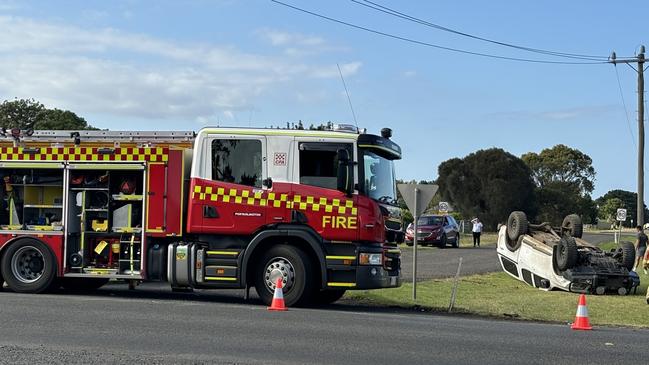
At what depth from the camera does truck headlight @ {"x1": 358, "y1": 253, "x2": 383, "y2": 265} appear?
1298 cm

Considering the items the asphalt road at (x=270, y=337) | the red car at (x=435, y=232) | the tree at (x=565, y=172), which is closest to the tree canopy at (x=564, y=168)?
the tree at (x=565, y=172)

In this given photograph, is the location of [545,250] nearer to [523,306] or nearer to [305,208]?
[523,306]

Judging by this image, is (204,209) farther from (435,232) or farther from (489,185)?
(489,185)

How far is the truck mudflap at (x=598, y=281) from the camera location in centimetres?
1848

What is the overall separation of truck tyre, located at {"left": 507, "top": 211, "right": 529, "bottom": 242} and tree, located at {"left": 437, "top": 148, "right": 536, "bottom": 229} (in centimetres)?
5673

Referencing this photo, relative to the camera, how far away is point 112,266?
549 inches

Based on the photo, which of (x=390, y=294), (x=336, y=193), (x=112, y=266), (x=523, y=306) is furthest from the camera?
(x=390, y=294)

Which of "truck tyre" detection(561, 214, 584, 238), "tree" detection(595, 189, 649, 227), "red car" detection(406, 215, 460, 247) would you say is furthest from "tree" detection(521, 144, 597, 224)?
"truck tyre" detection(561, 214, 584, 238)

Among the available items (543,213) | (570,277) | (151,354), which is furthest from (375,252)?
(543,213)

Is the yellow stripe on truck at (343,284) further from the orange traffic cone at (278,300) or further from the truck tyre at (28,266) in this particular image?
the truck tyre at (28,266)

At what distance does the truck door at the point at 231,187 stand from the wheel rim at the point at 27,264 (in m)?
3.04

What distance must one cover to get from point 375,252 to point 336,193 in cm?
116

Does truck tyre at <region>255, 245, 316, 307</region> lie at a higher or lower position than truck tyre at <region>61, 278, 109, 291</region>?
higher

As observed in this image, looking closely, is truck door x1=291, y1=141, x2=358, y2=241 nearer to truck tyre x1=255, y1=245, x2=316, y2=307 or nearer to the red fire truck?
the red fire truck
